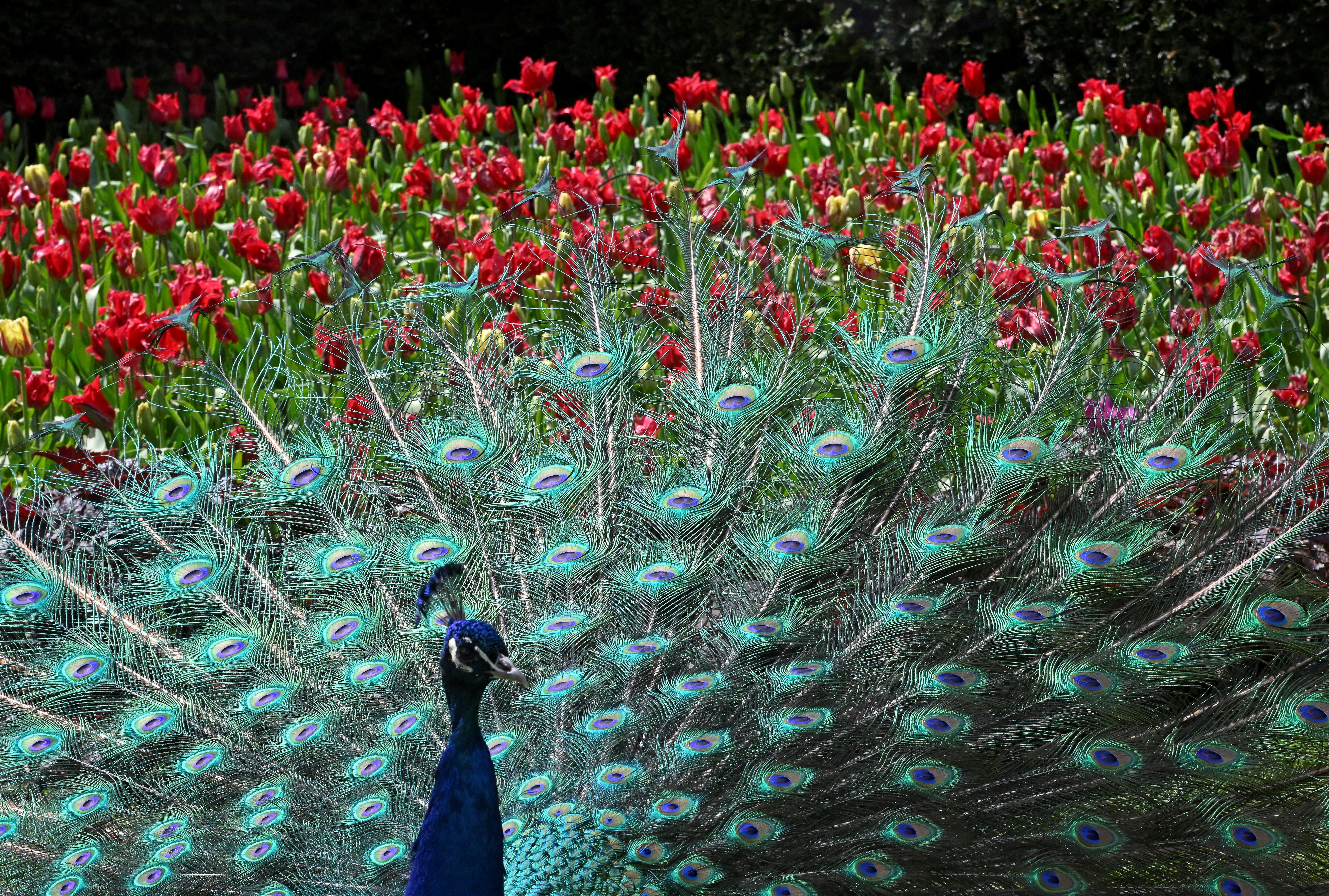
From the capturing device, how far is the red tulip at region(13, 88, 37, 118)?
565 centimetres

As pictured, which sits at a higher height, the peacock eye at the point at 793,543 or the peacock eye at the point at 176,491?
the peacock eye at the point at 793,543

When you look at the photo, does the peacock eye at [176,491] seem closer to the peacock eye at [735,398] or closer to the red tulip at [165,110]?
the peacock eye at [735,398]

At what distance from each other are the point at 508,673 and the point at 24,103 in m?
4.73

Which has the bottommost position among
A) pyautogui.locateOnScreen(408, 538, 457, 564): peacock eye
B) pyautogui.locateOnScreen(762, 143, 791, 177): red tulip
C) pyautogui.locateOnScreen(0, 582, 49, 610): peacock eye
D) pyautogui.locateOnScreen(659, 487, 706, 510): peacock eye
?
pyautogui.locateOnScreen(0, 582, 49, 610): peacock eye

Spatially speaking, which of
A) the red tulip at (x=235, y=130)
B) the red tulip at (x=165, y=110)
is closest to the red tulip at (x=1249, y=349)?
the red tulip at (x=235, y=130)

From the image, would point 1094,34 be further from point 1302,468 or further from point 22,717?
point 22,717

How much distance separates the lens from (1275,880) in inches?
93.7

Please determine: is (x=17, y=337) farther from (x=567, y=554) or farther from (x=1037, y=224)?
(x=1037, y=224)

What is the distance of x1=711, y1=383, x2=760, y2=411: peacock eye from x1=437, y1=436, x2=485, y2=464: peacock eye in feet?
1.46

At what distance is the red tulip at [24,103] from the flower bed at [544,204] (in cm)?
3

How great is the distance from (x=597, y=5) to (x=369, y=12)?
4.18ft

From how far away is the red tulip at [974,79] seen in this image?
5242mm

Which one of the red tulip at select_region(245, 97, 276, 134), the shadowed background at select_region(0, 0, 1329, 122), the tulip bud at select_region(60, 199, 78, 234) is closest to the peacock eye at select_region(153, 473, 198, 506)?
the tulip bud at select_region(60, 199, 78, 234)

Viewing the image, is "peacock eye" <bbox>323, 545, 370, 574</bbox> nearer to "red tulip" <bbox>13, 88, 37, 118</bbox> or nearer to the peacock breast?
the peacock breast
